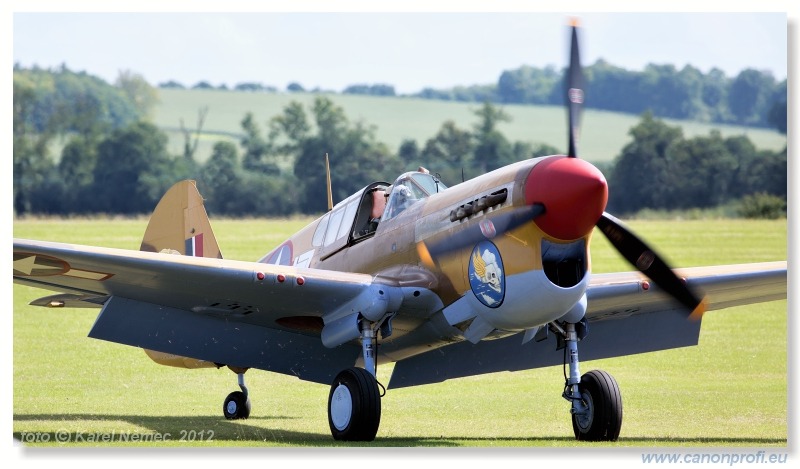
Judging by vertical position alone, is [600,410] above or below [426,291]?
below

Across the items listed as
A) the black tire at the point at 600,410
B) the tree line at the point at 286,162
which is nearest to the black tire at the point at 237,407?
the black tire at the point at 600,410

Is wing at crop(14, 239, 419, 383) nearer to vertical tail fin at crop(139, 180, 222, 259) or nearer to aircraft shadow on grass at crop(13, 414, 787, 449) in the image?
aircraft shadow on grass at crop(13, 414, 787, 449)

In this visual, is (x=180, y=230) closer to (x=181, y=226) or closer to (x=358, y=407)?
(x=181, y=226)

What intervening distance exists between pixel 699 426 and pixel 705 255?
74.3 ft

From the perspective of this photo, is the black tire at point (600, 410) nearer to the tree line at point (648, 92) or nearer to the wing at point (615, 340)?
the wing at point (615, 340)

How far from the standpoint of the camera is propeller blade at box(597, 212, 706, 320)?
10086 mm

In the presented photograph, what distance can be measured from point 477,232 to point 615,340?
3267 mm

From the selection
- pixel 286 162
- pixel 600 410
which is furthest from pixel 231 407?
pixel 286 162

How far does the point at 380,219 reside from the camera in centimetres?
1177

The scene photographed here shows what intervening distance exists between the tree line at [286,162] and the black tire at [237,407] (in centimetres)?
944

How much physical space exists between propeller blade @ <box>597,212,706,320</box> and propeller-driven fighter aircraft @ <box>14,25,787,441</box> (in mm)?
12

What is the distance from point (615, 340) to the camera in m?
12.8

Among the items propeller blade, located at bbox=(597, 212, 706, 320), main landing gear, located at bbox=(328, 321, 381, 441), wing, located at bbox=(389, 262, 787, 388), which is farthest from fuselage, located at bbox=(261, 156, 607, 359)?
main landing gear, located at bbox=(328, 321, 381, 441)

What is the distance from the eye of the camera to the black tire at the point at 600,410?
1066cm
